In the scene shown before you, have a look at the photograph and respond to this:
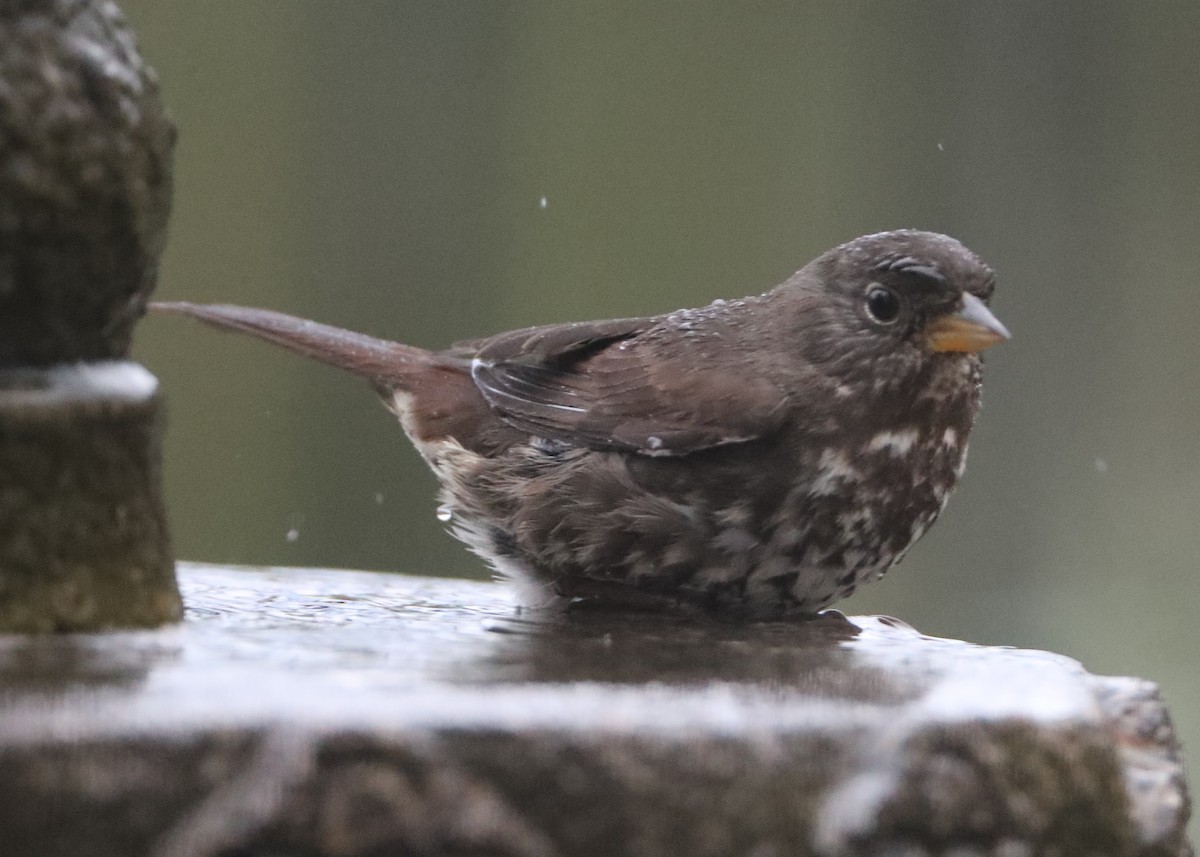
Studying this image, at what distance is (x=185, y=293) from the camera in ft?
34.9

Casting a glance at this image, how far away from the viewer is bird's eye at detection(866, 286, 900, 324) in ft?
13.0

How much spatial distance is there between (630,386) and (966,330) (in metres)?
0.81

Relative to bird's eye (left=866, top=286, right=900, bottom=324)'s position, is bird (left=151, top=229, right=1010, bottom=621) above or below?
below

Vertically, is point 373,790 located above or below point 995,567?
above

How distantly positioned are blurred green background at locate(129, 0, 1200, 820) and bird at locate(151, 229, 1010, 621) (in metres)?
6.70

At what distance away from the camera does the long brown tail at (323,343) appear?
4.64 m

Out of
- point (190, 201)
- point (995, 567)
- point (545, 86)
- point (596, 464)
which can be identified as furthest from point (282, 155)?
point (596, 464)

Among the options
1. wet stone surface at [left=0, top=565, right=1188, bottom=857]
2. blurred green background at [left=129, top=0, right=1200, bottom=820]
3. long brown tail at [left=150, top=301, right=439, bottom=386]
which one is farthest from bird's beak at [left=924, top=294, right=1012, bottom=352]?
blurred green background at [left=129, top=0, right=1200, bottom=820]

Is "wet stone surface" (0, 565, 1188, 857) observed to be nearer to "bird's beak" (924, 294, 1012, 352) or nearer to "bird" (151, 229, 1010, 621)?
"bird" (151, 229, 1010, 621)

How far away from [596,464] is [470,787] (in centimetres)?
189

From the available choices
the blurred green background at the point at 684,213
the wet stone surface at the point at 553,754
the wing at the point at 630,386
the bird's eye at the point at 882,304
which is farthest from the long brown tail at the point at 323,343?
the blurred green background at the point at 684,213

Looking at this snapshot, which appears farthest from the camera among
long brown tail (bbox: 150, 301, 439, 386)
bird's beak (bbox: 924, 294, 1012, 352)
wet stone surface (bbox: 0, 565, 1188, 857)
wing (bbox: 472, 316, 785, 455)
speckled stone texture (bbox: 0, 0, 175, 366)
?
long brown tail (bbox: 150, 301, 439, 386)

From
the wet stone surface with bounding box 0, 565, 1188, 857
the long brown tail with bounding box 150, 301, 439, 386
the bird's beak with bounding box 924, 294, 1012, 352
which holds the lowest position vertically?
the wet stone surface with bounding box 0, 565, 1188, 857

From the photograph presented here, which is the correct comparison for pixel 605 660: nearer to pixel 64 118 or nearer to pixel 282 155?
pixel 64 118
